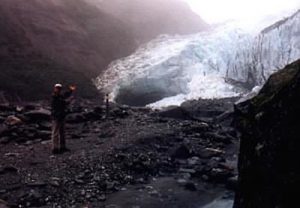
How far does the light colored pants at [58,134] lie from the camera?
36.9 feet

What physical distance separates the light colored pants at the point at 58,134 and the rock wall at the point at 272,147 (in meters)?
6.13

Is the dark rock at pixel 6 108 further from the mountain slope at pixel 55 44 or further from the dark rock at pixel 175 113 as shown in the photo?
the dark rock at pixel 175 113

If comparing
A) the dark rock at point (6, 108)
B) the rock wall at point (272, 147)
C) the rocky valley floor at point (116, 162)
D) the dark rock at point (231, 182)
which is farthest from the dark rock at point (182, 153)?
the rock wall at point (272, 147)

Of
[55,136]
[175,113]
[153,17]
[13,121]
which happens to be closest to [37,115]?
[13,121]

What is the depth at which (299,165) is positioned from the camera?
15.4 feet

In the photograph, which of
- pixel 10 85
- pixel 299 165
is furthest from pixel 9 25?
pixel 299 165

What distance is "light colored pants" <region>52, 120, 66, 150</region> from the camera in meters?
11.3

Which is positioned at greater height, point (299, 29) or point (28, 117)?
point (299, 29)

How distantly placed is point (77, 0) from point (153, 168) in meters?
18.0

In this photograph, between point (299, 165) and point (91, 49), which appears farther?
point (91, 49)

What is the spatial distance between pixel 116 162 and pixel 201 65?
1459 centimetres

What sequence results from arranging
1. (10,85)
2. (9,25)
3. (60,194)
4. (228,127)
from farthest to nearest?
(9,25) < (10,85) < (228,127) < (60,194)

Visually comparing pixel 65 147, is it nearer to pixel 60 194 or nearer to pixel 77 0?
pixel 60 194

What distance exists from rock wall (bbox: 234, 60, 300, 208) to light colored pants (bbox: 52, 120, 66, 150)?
613cm
